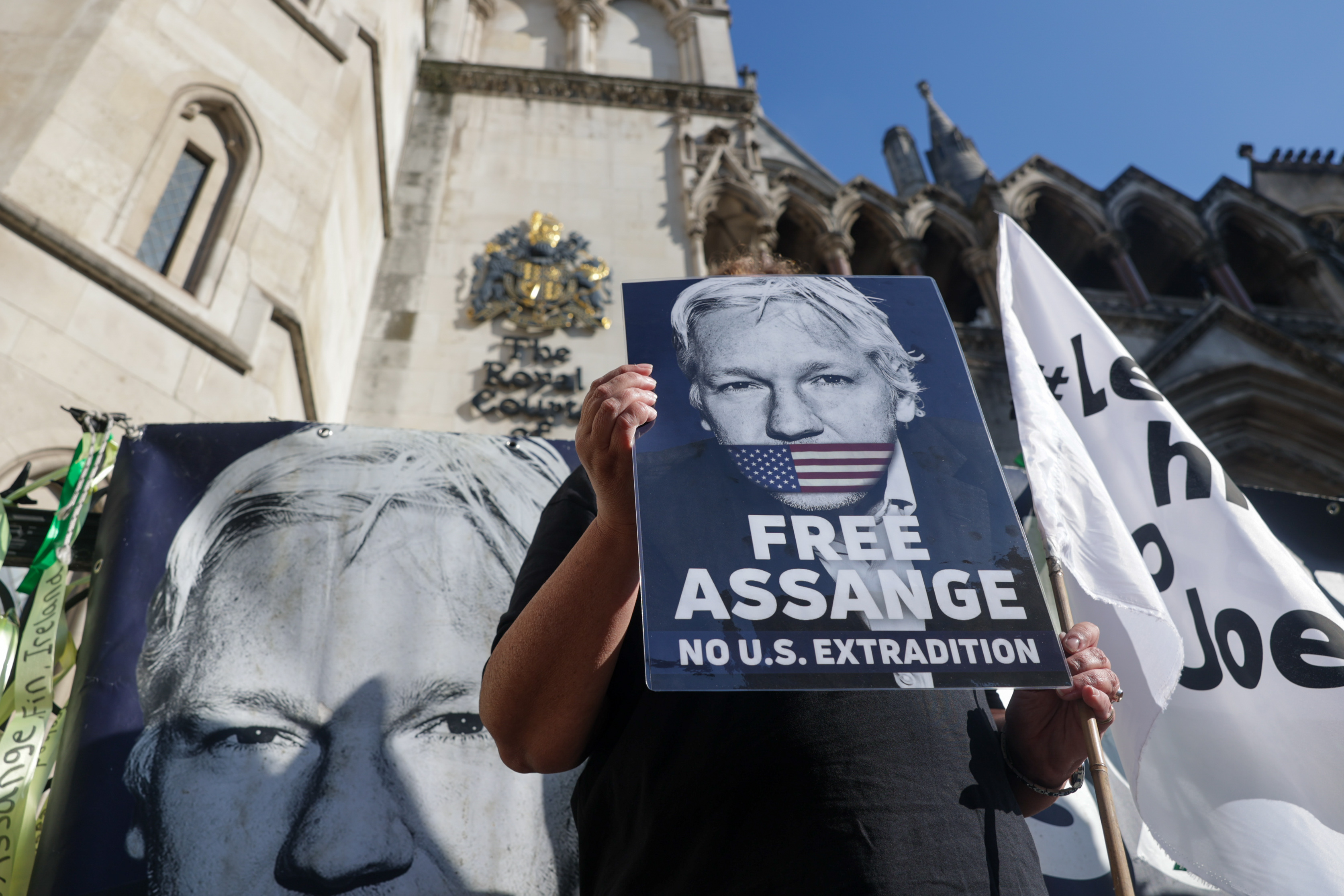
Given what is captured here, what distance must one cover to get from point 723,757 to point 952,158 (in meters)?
21.7

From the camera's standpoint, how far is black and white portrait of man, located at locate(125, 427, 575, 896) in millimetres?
2615

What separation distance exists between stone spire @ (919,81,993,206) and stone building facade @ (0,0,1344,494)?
4704 millimetres

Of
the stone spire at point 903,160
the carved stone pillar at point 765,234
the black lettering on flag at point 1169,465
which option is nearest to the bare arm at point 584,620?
the black lettering on flag at point 1169,465

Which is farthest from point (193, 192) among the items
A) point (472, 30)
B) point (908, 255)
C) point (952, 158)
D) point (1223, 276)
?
point (952, 158)

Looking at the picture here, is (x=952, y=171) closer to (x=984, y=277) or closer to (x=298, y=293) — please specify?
(x=984, y=277)

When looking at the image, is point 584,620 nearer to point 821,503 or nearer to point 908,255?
point 821,503

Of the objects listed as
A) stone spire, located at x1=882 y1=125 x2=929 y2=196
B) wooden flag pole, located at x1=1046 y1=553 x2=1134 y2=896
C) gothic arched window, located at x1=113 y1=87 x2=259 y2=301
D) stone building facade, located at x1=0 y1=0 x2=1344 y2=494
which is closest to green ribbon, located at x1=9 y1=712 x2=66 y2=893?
stone building facade, located at x1=0 y1=0 x2=1344 y2=494

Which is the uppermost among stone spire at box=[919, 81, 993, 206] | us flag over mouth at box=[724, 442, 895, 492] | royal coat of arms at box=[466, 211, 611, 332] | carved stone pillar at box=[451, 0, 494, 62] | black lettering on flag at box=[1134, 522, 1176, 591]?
stone spire at box=[919, 81, 993, 206]

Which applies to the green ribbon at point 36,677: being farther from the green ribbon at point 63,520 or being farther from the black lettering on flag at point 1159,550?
the black lettering on flag at point 1159,550

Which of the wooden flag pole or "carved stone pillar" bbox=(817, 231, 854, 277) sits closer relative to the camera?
the wooden flag pole

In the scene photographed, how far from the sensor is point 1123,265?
13.3 m

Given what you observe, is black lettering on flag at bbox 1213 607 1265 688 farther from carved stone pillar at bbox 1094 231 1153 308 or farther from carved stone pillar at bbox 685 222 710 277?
carved stone pillar at bbox 1094 231 1153 308

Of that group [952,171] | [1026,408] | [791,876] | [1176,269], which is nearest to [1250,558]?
[1026,408]

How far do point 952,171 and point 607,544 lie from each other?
20.9 meters
